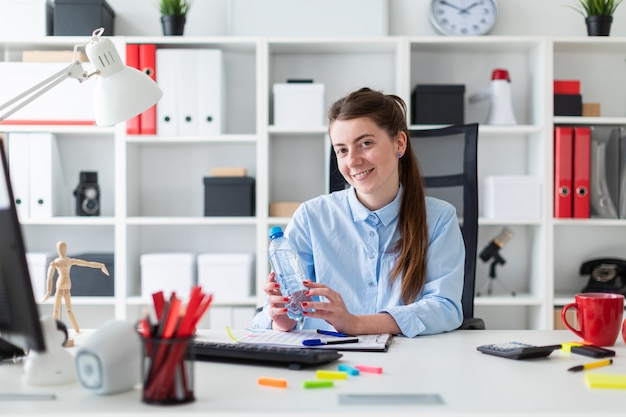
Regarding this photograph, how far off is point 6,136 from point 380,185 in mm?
1994

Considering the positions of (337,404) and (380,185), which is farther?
(380,185)

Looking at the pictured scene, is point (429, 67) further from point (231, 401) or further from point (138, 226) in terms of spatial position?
point (231, 401)

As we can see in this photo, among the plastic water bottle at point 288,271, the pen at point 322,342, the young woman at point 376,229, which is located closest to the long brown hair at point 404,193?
the young woman at point 376,229

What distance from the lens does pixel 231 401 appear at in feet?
3.24

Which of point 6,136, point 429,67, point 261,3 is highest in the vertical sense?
point 261,3

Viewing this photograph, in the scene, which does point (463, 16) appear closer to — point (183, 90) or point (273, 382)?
point (183, 90)

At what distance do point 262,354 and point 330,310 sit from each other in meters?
0.31

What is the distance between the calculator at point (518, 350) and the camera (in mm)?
1269

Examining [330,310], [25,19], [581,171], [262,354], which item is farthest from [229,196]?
[262,354]

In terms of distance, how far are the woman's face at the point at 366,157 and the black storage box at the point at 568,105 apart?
1.58 metres

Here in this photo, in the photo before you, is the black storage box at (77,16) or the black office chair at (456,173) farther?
the black storage box at (77,16)

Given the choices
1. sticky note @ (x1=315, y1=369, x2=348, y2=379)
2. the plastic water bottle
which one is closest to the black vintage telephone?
the plastic water bottle

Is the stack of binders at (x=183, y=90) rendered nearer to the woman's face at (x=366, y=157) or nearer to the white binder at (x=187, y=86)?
the white binder at (x=187, y=86)

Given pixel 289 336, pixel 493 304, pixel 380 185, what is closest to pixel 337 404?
pixel 289 336
